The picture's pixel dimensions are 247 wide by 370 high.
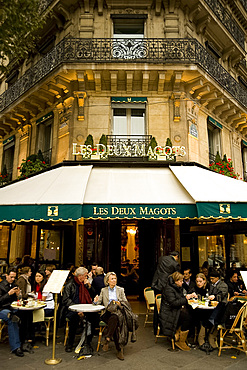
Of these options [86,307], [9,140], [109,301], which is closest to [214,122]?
[109,301]

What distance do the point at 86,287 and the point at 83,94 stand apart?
20.4 feet

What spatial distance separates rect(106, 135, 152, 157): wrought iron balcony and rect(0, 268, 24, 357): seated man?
488 centimetres

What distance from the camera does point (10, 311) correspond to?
5305 mm

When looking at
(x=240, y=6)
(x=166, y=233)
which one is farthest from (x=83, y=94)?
(x=240, y=6)

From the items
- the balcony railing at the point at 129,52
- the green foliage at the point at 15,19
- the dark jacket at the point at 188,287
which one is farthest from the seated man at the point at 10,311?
the balcony railing at the point at 129,52

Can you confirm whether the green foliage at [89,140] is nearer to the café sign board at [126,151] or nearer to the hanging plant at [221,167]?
the café sign board at [126,151]

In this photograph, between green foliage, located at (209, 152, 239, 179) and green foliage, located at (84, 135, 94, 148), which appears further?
green foliage, located at (209, 152, 239, 179)

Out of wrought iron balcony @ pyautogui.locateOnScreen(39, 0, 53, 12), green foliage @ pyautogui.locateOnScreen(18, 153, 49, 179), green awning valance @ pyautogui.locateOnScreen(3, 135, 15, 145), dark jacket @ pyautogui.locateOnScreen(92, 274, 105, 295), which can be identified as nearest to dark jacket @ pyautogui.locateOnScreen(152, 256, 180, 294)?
dark jacket @ pyautogui.locateOnScreen(92, 274, 105, 295)

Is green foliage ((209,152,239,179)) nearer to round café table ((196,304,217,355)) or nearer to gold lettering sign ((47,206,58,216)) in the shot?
round café table ((196,304,217,355))

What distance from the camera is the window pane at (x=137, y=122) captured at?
9.69 metres

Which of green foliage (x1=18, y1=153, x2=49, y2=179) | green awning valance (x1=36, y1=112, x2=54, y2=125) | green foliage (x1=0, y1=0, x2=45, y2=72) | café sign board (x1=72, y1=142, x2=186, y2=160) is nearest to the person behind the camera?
green foliage (x1=0, y1=0, x2=45, y2=72)

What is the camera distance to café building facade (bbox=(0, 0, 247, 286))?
28.2ft

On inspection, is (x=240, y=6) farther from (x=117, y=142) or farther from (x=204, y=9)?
(x=117, y=142)

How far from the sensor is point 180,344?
523 centimetres
